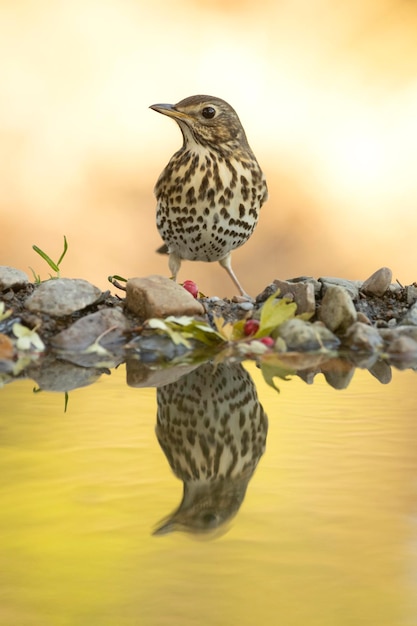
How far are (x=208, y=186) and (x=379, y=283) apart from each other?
108 cm

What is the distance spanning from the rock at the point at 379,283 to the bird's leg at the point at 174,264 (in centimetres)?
111

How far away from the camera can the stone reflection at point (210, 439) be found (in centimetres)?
185

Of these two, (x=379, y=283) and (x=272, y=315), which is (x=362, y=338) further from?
(x=379, y=283)

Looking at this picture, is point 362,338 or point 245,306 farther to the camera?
point 245,306

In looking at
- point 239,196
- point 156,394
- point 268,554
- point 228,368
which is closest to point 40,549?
point 268,554

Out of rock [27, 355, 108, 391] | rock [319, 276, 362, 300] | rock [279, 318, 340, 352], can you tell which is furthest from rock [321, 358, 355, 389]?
rock [319, 276, 362, 300]

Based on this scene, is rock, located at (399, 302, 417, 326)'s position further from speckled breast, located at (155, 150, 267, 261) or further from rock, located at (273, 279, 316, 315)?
speckled breast, located at (155, 150, 267, 261)

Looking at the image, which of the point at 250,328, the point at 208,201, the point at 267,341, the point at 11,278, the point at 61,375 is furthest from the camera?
the point at 208,201

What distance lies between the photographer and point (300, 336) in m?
4.08

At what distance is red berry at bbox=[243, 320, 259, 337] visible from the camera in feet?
13.5

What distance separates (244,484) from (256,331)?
83.5 inches

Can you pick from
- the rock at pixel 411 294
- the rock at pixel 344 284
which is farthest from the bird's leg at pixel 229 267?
the rock at pixel 411 294

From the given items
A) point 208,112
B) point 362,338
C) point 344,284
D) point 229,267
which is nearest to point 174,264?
point 229,267

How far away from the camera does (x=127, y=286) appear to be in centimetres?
443
